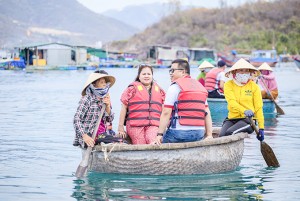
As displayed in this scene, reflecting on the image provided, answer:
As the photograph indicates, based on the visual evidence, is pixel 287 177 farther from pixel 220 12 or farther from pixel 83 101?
pixel 220 12

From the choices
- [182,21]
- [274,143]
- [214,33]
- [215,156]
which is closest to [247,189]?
[215,156]

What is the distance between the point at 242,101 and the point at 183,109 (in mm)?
1409

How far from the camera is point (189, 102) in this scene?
28.0 ft

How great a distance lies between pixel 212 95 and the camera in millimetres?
17578

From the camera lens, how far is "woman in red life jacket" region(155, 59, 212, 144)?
8.47 m

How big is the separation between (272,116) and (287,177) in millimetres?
8922

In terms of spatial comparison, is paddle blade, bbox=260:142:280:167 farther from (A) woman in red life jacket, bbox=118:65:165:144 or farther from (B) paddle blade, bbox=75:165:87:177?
(B) paddle blade, bbox=75:165:87:177

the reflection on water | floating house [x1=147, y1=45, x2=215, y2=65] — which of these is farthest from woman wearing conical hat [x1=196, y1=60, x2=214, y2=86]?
floating house [x1=147, y1=45, x2=215, y2=65]

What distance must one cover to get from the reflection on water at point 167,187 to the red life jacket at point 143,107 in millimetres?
842

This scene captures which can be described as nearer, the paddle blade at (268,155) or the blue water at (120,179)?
the blue water at (120,179)

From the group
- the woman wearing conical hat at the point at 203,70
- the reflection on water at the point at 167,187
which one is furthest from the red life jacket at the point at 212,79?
the reflection on water at the point at 167,187

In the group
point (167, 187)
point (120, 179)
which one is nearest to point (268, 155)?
point (167, 187)

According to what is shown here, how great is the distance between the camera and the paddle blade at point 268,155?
960 cm

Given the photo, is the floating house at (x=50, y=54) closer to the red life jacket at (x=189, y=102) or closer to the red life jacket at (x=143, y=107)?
the red life jacket at (x=143, y=107)
